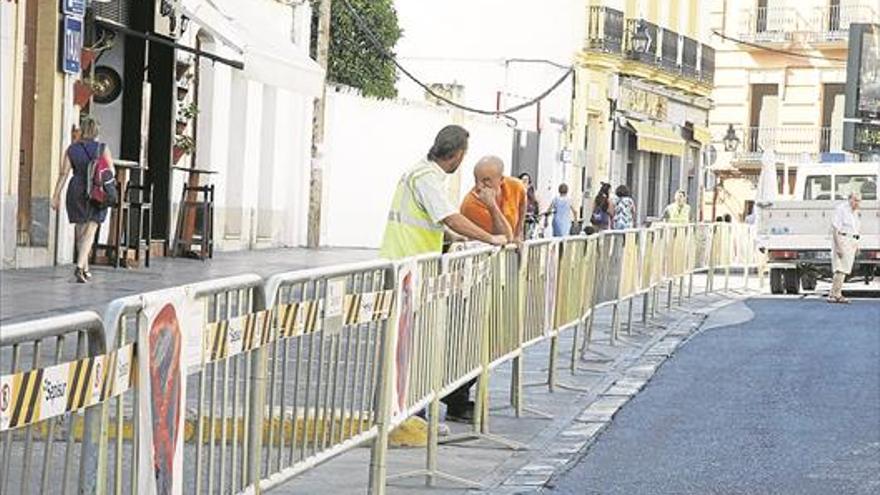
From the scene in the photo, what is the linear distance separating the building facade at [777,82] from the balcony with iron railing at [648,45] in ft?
8.92

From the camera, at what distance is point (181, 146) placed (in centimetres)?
2748

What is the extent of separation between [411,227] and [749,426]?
9.58ft

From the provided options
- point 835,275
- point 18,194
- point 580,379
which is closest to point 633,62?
point 835,275

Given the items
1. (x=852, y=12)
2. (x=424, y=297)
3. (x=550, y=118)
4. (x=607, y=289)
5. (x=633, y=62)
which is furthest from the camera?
(x=852, y=12)

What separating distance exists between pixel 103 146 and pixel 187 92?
873cm

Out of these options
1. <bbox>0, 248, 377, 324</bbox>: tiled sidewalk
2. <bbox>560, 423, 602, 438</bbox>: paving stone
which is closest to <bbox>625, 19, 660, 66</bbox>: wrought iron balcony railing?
<bbox>0, 248, 377, 324</bbox>: tiled sidewalk

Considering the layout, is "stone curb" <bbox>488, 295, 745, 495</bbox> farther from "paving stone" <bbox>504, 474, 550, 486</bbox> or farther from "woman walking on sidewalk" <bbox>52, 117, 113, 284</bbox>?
"woman walking on sidewalk" <bbox>52, 117, 113, 284</bbox>

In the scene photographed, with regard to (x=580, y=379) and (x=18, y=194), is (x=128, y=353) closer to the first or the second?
(x=580, y=379)

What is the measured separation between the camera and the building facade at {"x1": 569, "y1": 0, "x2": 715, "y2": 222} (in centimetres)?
5059

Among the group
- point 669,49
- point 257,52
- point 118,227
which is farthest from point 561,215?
point 669,49

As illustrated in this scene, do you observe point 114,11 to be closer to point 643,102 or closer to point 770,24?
point 643,102

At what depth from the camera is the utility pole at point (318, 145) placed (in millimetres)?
32656

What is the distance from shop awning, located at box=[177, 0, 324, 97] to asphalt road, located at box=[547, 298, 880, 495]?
6.49 m

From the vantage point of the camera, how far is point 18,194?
2255 centimetres
